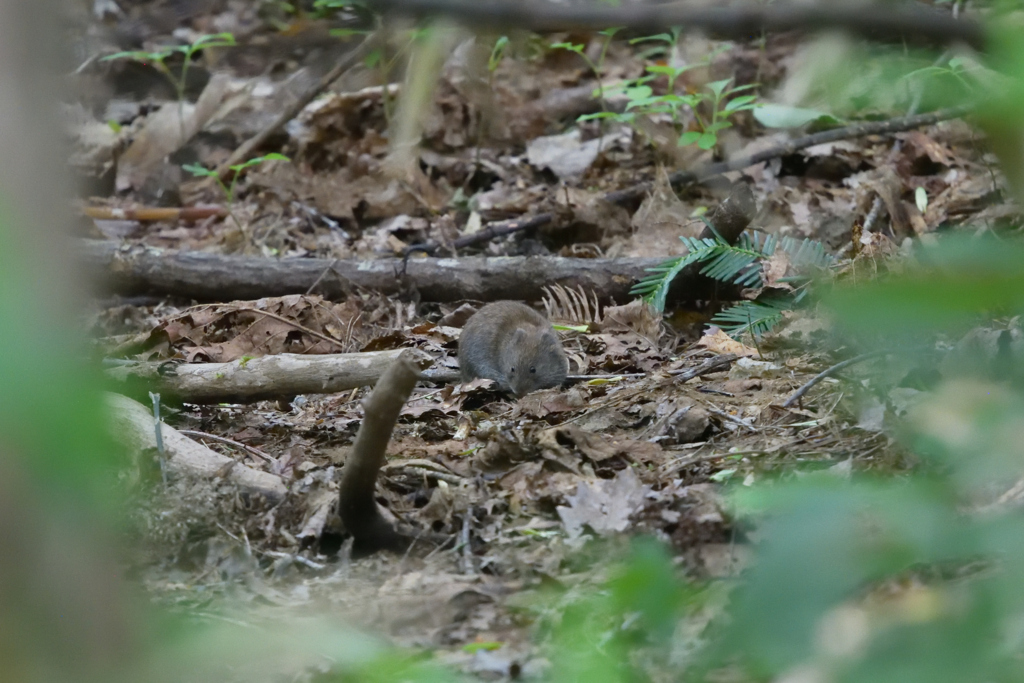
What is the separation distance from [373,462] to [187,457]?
4.02ft

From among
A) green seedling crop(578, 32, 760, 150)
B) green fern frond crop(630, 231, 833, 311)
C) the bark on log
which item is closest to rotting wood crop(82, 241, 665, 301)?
the bark on log

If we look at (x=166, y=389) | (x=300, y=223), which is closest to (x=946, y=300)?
(x=166, y=389)

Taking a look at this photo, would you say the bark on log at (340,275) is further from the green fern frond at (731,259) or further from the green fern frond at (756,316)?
the green fern frond at (756,316)

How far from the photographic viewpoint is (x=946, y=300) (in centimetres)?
94

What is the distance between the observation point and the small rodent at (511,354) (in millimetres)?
6047

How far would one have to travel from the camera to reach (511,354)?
20.0ft

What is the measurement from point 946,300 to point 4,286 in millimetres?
804

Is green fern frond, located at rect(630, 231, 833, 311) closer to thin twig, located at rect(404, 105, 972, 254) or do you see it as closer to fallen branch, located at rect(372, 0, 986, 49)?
thin twig, located at rect(404, 105, 972, 254)

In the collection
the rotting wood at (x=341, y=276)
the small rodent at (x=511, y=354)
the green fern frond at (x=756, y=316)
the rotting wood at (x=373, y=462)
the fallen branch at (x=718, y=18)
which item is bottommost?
the small rodent at (x=511, y=354)

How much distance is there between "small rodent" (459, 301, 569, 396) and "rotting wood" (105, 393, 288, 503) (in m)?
2.28

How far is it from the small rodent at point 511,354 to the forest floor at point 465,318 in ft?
0.60

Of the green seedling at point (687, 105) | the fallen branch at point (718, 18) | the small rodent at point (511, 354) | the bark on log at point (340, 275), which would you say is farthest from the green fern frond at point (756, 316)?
the fallen branch at point (718, 18)

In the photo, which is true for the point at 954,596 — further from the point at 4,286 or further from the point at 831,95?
the point at 4,286

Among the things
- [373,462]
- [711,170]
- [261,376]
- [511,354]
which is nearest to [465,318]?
[511,354]
